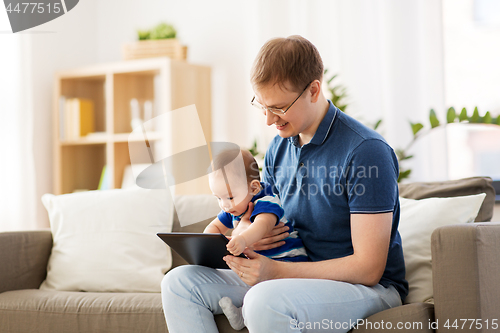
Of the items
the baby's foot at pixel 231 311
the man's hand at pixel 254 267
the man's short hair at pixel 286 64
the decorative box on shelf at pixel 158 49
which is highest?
the decorative box on shelf at pixel 158 49

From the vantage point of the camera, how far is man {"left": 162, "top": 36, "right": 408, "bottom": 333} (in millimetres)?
1087

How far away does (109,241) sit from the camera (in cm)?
176

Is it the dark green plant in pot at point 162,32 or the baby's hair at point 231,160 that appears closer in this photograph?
the baby's hair at point 231,160

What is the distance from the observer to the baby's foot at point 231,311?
122 cm

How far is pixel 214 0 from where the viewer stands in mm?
3027

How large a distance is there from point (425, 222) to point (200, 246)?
0.73 metres

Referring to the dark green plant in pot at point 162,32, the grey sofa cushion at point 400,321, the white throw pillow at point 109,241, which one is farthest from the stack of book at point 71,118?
the grey sofa cushion at point 400,321

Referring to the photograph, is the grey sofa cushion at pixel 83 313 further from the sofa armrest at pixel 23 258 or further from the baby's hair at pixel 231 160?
the baby's hair at pixel 231 160

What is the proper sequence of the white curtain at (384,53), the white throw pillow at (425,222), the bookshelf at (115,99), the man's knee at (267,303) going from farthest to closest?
the bookshelf at (115,99)
the white curtain at (384,53)
the white throw pillow at (425,222)
the man's knee at (267,303)

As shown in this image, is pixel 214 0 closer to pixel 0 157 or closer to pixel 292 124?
pixel 0 157

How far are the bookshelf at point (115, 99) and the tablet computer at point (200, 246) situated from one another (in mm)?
1527

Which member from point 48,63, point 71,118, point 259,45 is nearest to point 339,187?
point 259,45

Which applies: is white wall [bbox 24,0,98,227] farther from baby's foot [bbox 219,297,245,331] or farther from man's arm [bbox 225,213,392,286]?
man's arm [bbox 225,213,392,286]

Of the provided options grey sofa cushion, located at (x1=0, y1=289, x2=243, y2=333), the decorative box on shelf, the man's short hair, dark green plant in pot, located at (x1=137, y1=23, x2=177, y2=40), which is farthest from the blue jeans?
dark green plant in pot, located at (x1=137, y1=23, x2=177, y2=40)
